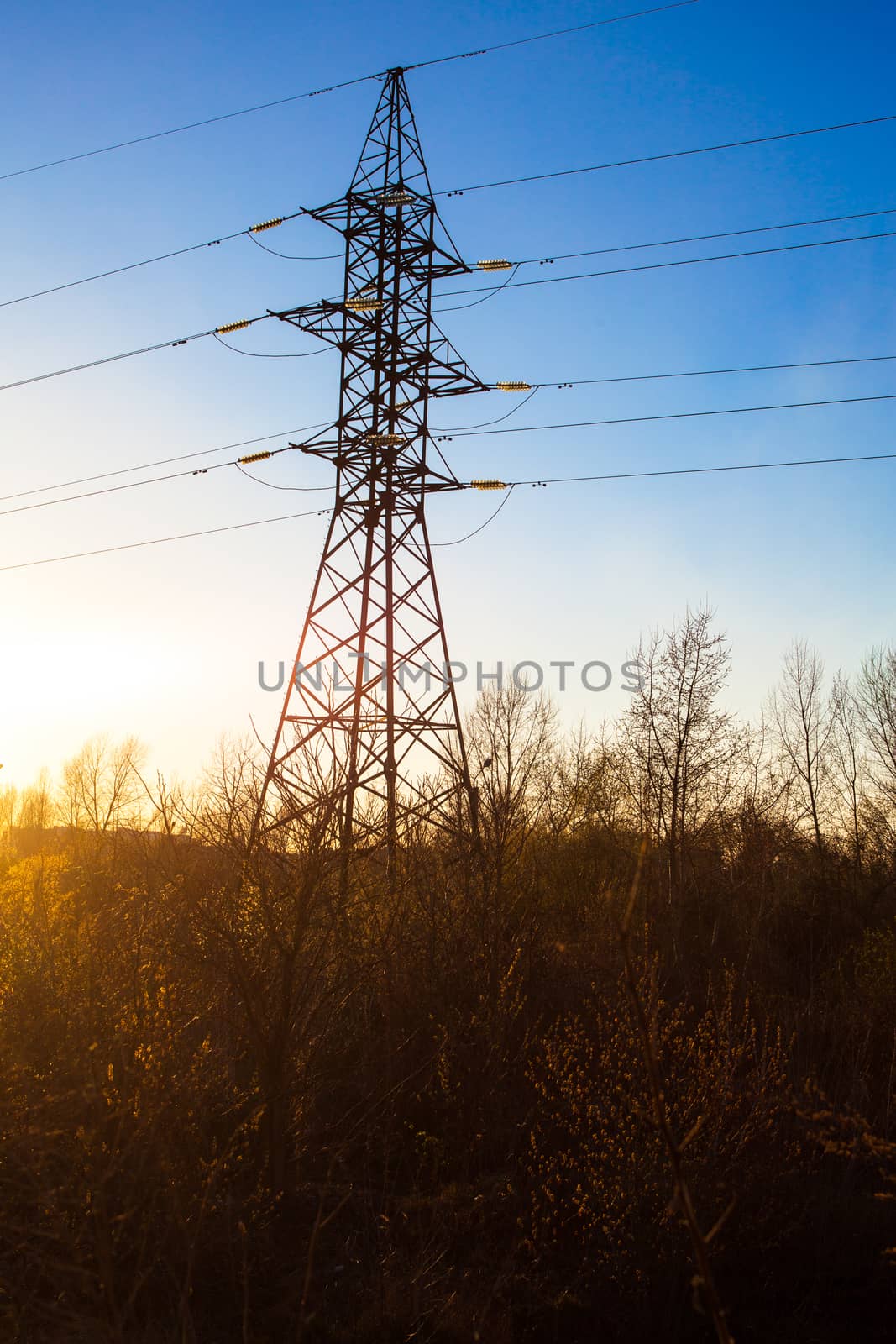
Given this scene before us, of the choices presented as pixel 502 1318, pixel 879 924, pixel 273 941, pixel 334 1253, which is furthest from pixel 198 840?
pixel 879 924

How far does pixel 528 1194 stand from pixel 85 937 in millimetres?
5476

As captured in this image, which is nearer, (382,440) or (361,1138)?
(361,1138)

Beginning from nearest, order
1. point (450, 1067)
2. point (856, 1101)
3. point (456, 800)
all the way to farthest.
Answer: point (450, 1067)
point (856, 1101)
point (456, 800)

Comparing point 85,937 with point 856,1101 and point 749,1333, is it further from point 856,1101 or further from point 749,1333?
point 856,1101

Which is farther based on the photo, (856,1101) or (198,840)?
(856,1101)

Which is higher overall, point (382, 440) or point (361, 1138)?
point (382, 440)

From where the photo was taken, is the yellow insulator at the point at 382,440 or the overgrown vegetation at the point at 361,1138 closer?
the overgrown vegetation at the point at 361,1138

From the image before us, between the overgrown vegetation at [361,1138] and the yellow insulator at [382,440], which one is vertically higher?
the yellow insulator at [382,440]

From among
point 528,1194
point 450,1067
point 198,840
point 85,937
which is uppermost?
point 198,840

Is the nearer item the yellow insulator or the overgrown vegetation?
the overgrown vegetation

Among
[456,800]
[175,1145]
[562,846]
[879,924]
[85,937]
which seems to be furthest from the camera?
[562,846]

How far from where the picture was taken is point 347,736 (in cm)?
1040

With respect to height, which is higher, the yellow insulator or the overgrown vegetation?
the yellow insulator

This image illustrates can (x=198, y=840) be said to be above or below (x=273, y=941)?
above
